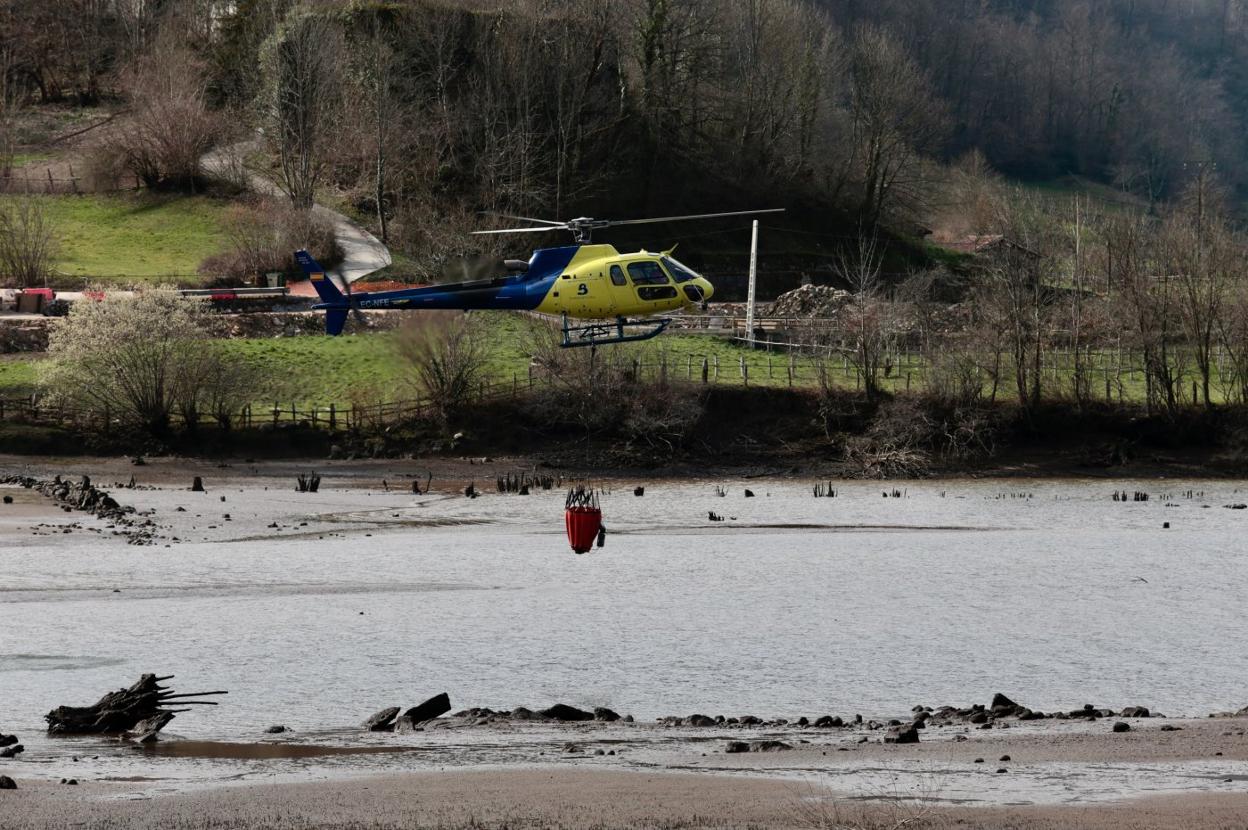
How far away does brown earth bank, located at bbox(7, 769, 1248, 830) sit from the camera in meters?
17.2

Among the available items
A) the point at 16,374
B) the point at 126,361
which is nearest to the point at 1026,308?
the point at 126,361

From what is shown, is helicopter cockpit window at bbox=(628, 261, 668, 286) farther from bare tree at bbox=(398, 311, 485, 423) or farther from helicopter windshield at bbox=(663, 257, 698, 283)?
bare tree at bbox=(398, 311, 485, 423)

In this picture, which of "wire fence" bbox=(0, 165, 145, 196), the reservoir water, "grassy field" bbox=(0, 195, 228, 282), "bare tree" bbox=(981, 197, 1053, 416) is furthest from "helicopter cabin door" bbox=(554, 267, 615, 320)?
"wire fence" bbox=(0, 165, 145, 196)

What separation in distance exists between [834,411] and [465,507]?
18.1 metres

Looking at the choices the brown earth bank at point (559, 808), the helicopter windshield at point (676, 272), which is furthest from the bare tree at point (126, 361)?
the brown earth bank at point (559, 808)

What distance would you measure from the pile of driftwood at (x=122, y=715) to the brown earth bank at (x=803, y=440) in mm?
37101

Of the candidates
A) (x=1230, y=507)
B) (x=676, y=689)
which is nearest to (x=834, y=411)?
(x=1230, y=507)

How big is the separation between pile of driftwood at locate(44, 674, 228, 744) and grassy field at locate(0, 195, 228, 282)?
5852 centimetres

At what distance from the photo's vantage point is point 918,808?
17.8 m

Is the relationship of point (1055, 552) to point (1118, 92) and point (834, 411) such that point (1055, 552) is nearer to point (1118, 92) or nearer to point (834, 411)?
point (834, 411)

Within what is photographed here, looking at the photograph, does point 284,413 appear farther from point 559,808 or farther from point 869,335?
point 559,808

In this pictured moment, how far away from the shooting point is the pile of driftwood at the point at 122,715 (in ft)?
73.2

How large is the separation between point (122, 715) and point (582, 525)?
1386cm

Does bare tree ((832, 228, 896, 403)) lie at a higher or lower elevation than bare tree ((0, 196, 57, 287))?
lower
